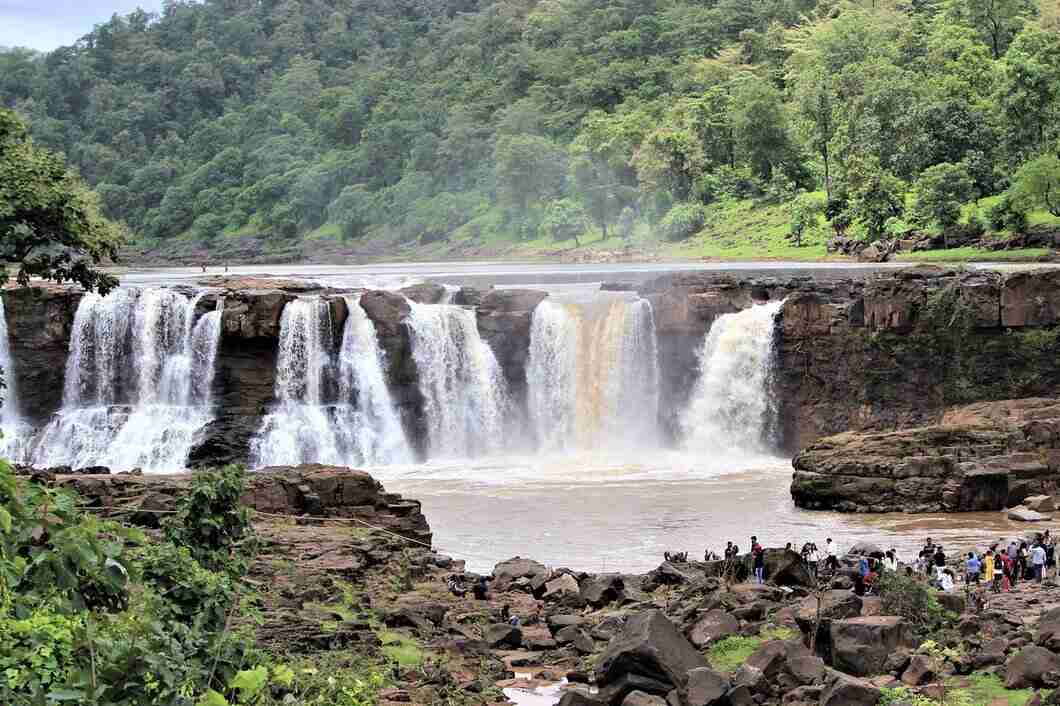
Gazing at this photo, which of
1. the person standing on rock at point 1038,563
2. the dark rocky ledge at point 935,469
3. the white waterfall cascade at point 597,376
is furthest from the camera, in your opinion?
the white waterfall cascade at point 597,376

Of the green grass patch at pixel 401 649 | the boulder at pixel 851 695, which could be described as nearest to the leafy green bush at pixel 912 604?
the boulder at pixel 851 695

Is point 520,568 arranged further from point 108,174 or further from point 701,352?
point 108,174

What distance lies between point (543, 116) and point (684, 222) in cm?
2615

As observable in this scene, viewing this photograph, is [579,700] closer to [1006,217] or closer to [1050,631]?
[1050,631]

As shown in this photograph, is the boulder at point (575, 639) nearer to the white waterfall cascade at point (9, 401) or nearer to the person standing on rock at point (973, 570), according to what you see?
the person standing on rock at point (973, 570)

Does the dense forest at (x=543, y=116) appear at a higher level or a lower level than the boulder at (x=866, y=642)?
higher

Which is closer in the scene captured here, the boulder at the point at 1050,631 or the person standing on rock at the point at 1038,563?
the boulder at the point at 1050,631

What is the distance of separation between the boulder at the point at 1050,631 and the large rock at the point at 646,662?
4308 millimetres

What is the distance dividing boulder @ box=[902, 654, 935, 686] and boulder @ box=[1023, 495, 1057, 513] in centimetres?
1597

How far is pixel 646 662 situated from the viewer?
691 inches

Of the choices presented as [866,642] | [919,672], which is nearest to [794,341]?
[866,642]

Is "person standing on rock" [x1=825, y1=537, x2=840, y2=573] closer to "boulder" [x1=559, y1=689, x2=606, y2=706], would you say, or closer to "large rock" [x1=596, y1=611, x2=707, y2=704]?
"large rock" [x1=596, y1=611, x2=707, y2=704]

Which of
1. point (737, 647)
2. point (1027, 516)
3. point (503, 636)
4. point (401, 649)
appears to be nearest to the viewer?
point (401, 649)

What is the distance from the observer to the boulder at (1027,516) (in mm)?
31609
